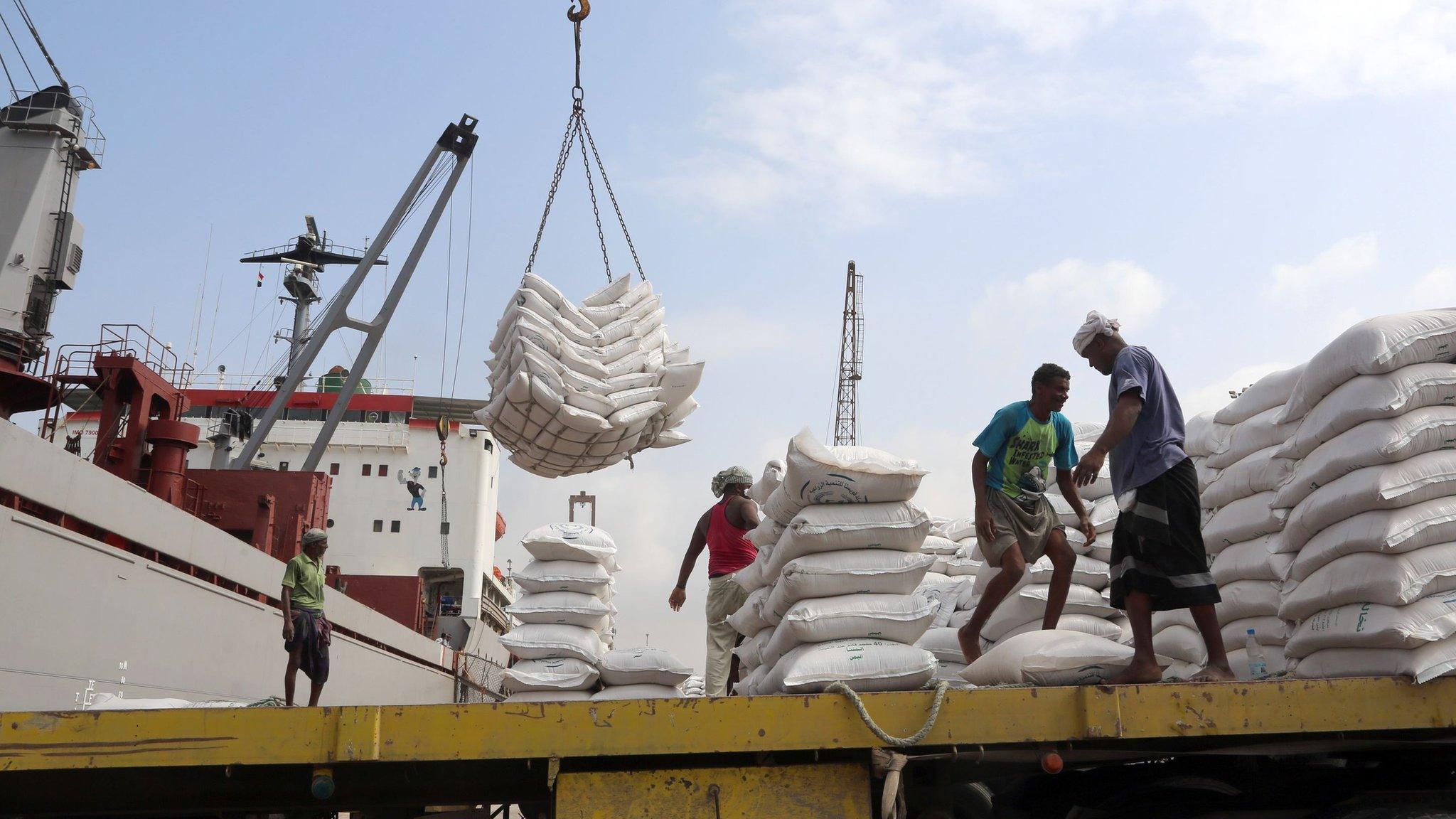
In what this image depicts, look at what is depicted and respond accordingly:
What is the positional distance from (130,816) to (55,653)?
274 inches

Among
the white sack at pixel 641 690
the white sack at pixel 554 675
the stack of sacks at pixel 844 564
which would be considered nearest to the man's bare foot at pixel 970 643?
the stack of sacks at pixel 844 564

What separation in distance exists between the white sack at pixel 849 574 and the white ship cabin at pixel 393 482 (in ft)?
70.5

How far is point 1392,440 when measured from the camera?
296 cm

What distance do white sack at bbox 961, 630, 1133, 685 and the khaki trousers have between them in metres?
2.60

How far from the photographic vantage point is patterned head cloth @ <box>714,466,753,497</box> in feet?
18.7

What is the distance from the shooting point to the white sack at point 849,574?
12.3 feet

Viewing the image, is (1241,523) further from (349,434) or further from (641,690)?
(349,434)

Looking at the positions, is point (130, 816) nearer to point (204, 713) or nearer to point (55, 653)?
point (204, 713)

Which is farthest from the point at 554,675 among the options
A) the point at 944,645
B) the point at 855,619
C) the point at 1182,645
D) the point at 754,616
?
the point at 1182,645

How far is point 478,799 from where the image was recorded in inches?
111

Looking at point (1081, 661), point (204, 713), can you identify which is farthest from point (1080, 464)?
point (204, 713)

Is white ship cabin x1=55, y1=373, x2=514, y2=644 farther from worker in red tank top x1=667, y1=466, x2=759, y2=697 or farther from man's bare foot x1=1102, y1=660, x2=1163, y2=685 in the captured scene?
man's bare foot x1=1102, y1=660, x2=1163, y2=685

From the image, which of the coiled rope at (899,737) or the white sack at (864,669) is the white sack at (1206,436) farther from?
the coiled rope at (899,737)

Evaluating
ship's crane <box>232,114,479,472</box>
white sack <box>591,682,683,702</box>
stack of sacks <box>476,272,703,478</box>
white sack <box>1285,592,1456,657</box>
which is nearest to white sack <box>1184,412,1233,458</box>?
white sack <box>1285,592,1456,657</box>
